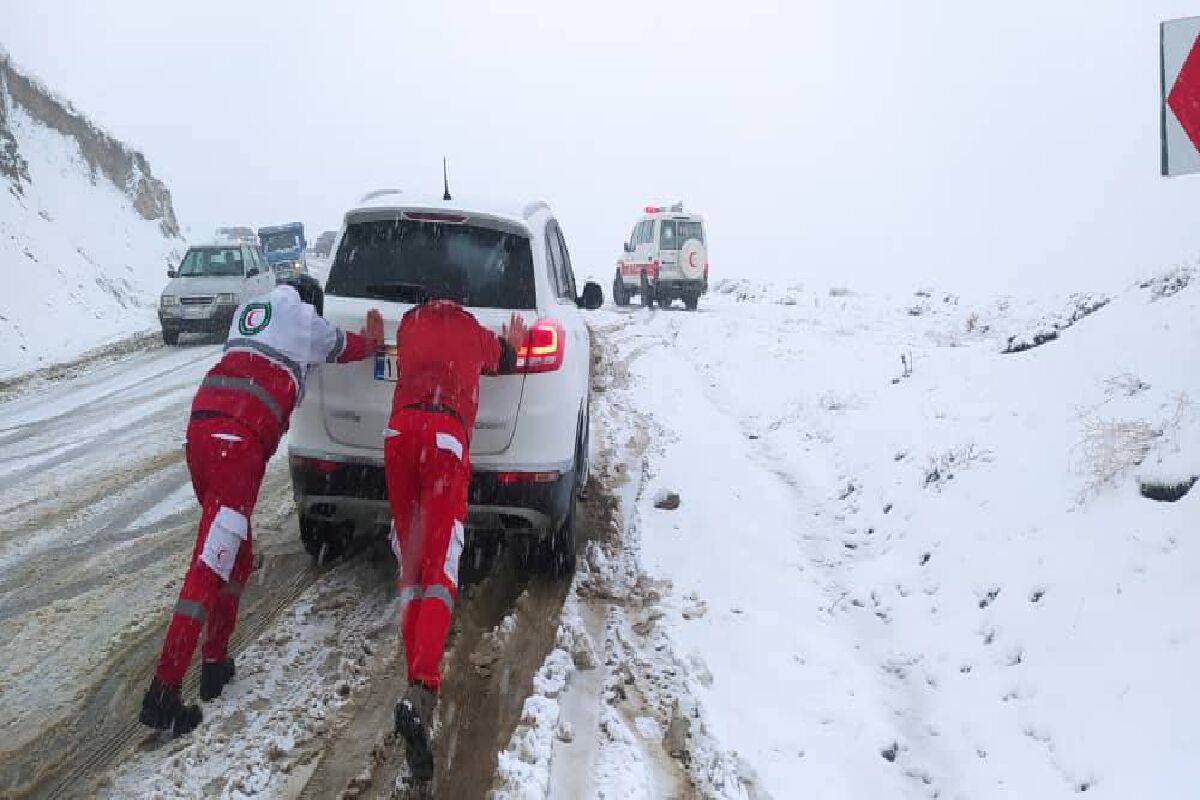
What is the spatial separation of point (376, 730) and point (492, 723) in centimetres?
47

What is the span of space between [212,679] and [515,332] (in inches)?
79.3

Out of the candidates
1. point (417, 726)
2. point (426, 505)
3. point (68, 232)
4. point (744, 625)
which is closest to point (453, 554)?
point (426, 505)

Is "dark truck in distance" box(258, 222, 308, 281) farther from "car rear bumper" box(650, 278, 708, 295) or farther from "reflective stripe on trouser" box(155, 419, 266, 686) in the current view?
"reflective stripe on trouser" box(155, 419, 266, 686)

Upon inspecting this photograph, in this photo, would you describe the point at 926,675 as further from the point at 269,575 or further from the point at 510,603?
the point at 269,575

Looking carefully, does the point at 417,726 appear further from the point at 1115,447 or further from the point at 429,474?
the point at 1115,447

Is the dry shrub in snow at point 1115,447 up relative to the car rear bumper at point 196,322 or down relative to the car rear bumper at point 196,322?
down

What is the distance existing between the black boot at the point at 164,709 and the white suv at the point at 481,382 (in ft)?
4.22

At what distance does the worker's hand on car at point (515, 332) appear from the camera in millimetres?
3867

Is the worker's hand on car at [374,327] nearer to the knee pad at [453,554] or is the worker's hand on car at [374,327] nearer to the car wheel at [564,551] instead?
the knee pad at [453,554]

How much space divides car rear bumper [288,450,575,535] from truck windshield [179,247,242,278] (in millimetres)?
13422

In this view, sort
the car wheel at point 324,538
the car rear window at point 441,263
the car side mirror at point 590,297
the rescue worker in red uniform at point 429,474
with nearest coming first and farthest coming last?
the rescue worker in red uniform at point 429,474 → the car rear window at point 441,263 → the car wheel at point 324,538 → the car side mirror at point 590,297

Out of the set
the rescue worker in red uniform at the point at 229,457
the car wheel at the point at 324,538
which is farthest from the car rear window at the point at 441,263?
the car wheel at the point at 324,538

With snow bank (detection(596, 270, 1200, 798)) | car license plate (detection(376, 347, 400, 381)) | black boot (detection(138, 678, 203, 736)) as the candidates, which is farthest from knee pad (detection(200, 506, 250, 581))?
snow bank (detection(596, 270, 1200, 798))

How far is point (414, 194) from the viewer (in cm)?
494
